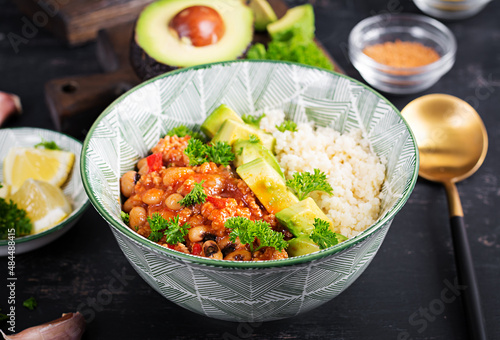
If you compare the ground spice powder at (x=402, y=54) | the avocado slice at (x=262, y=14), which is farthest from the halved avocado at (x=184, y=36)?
the ground spice powder at (x=402, y=54)

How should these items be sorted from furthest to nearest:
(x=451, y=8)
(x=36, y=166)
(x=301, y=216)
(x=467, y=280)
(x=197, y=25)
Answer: (x=451, y=8), (x=197, y=25), (x=36, y=166), (x=467, y=280), (x=301, y=216)

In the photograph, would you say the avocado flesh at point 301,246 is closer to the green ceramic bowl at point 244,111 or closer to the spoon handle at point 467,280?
the green ceramic bowl at point 244,111

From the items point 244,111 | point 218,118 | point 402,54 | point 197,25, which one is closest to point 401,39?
point 402,54

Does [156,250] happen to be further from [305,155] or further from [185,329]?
[305,155]

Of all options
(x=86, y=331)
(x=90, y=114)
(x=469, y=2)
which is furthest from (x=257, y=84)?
(x=469, y=2)

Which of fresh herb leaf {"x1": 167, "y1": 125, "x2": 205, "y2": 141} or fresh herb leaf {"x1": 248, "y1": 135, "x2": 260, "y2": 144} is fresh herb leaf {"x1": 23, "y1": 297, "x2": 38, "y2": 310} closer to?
fresh herb leaf {"x1": 167, "y1": 125, "x2": 205, "y2": 141}

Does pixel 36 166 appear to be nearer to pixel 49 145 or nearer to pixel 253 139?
pixel 49 145
